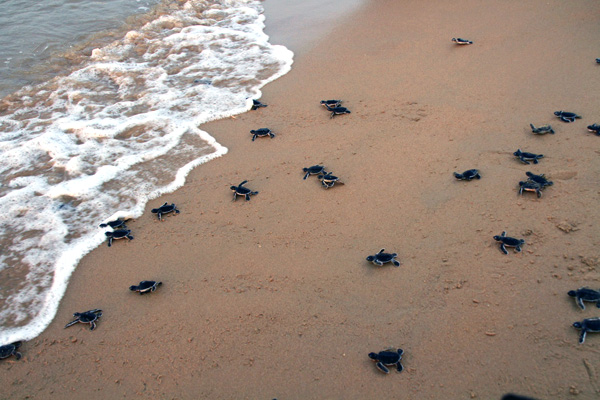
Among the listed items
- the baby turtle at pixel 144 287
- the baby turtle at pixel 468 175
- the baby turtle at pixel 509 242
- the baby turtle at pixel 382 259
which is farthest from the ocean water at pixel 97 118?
the baby turtle at pixel 509 242

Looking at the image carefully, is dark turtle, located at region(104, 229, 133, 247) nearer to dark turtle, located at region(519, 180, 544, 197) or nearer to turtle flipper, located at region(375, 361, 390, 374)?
turtle flipper, located at region(375, 361, 390, 374)

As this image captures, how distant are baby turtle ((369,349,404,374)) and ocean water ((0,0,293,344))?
2.72 m

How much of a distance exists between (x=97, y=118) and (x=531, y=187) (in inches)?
242

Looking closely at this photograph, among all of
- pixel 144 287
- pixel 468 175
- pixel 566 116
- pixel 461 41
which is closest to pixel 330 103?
pixel 468 175

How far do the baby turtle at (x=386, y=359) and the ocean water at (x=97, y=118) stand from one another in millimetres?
2724

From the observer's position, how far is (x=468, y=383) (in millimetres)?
2389

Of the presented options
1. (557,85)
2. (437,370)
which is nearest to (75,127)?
(437,370)

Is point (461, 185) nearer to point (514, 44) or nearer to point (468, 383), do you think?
point (468, 383)

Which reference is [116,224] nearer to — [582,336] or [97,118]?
[97,118]

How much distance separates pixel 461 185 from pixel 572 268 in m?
1.31

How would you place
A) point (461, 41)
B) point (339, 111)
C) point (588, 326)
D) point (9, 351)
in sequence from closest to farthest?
point (588, 326), point (9, 351), point (339, 111), point (461, 41)

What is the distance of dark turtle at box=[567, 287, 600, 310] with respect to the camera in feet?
8.62

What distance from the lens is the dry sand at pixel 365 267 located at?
2.57m

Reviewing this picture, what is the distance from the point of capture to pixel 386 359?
2.50 meters
